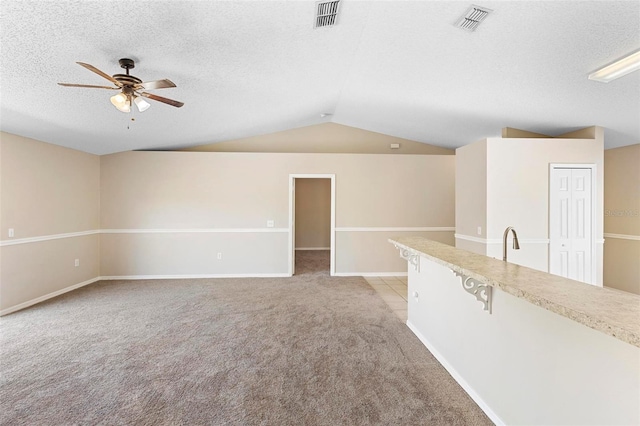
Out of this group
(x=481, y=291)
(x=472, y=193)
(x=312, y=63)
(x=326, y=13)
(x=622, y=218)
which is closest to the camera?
(x=481, y=291)

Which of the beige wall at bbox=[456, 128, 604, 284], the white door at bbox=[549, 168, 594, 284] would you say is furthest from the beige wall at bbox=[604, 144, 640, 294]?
the white door at bbox=[549, 168, 594, 284]

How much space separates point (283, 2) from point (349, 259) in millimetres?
4762

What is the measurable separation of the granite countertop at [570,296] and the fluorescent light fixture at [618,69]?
7.28 ft

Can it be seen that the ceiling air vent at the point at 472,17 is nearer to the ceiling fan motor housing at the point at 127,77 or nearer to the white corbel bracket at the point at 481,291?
the white corbel bracket at the point at 481,291

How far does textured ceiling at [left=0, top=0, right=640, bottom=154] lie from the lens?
228 centimetres

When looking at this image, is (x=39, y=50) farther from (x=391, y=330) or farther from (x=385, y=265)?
(x=385, y=265)

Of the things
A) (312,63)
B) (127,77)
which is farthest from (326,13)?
(127,77)

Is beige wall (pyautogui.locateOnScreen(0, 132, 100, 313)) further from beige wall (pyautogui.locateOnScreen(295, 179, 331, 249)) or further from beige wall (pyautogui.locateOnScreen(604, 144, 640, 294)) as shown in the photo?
beige wall (pyautogui.locateOnScreen(604, 144, 640, 294))

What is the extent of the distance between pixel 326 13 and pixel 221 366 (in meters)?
3.18

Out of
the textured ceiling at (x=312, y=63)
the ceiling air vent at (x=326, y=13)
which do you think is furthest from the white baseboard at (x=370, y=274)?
the ceiling air vent at (x=326, y=13)

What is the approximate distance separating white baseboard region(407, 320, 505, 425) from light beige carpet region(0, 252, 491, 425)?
1.7 inches

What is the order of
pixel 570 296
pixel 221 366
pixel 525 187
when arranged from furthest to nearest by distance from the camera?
pixel 525 187 → pixel 221 366 → pixel 570 296

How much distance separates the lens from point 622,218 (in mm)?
4965

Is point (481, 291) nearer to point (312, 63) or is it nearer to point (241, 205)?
point (312, 63)
